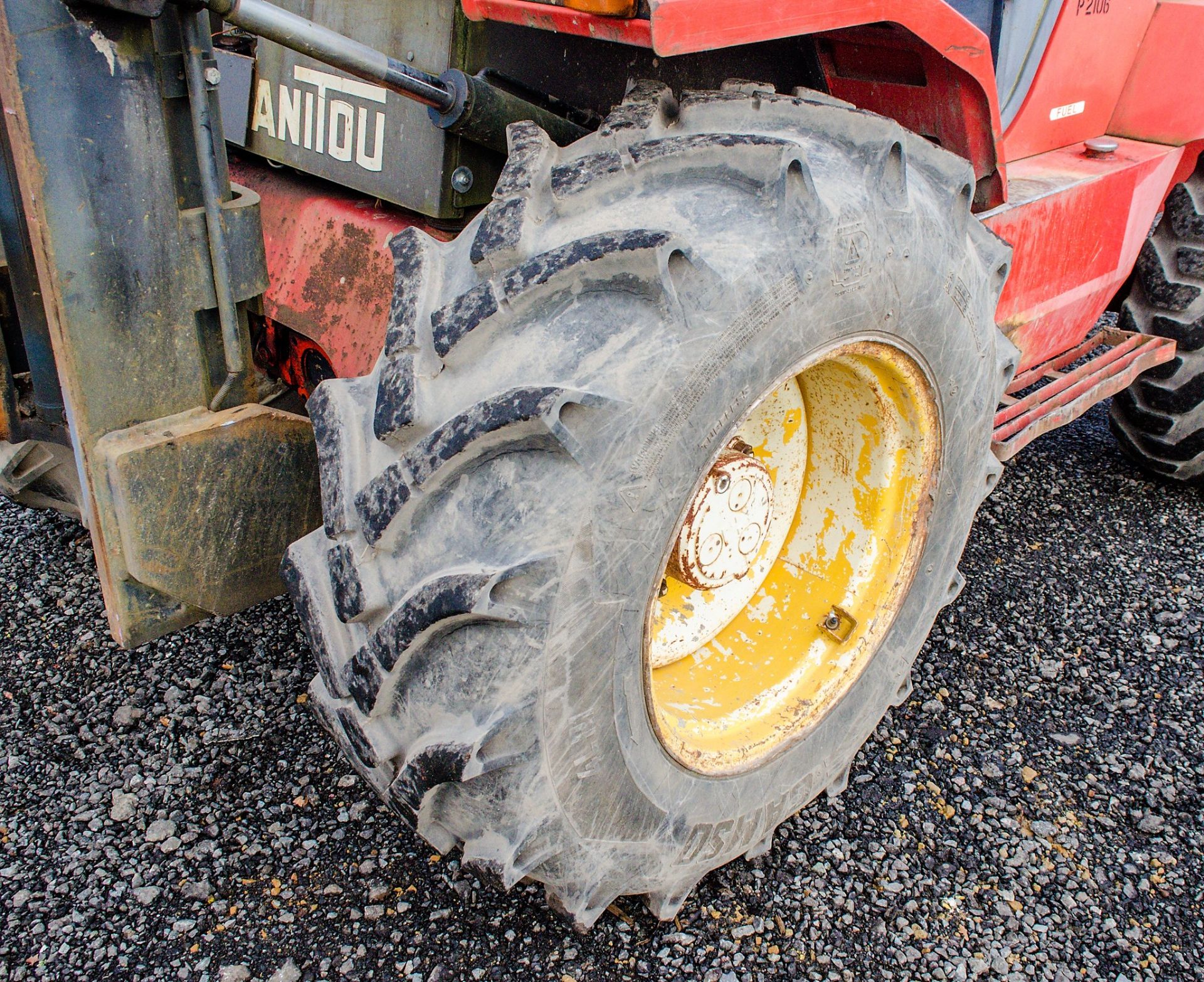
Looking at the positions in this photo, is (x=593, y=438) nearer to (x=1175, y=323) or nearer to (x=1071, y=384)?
(x=1071, y=384)

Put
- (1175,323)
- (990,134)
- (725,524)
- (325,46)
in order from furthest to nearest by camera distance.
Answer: (1175,323) → (990,134) → (725,524) → (325,46)

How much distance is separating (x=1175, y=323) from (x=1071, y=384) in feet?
2.51

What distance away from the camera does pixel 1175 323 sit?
3203 millimetres

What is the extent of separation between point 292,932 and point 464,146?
57.4 inches

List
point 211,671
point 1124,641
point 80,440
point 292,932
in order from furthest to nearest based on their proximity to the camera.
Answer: point 1124,641 → point 211,671 → point 292,932 → point 80,440

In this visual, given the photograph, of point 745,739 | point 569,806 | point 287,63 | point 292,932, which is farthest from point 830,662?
point 287,63

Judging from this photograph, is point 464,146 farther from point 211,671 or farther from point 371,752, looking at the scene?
point 211,671

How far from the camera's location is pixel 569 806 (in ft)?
4.90

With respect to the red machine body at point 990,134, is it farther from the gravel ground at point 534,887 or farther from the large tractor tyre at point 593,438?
the gravel ground at point 534,887

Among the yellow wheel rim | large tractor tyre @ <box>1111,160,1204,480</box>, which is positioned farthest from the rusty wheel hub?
large tractor tyre @ <box>1111,160,1204,480</box>

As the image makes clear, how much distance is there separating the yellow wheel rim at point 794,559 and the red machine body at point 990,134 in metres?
0.61

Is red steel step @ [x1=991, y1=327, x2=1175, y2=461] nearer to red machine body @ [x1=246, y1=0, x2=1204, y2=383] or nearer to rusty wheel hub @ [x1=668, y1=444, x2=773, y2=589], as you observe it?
red machine body @ [x1=246, y1=0, x2=1204, y2=383]

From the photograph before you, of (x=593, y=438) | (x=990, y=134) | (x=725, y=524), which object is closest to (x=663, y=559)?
(x=593, y=438)

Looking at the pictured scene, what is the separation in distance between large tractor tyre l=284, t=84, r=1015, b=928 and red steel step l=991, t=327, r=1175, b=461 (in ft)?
2.31
